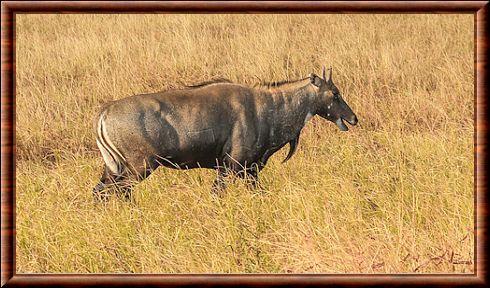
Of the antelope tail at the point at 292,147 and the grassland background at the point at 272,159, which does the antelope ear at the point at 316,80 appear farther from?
the grassland background at the point at 272,159

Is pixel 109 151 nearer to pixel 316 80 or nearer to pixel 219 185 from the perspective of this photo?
pixel 219 185

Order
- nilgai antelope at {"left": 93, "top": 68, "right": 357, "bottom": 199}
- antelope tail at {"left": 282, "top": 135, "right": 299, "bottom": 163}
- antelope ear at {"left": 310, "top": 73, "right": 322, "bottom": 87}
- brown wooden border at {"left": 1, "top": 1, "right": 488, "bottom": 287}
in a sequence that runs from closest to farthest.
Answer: brown wooden border at {"left": 1, "top": 1, "right": 488, "bottom": 287} < nilgai antelope at {"left": 93, "top": 68, "right": 357, "bottom": 199} < antelope ear at {"left": 310, "top": 73, "right": 322, "bottom": 87} < antelope tail at {"left": 282, "top": 135, "right": 299, "bottom": 163}

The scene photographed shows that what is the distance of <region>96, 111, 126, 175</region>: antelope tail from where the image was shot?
26.8 ft

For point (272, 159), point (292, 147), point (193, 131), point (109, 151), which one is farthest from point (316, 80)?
point (109, 151)

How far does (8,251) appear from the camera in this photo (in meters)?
6.54

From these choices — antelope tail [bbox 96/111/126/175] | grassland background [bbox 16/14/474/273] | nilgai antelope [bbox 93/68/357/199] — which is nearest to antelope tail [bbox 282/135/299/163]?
grassland background [bbox 16/14/474/273]

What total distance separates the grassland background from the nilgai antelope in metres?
0.25

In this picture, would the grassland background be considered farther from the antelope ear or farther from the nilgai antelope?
the antelope ear

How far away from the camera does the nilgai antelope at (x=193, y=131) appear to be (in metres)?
8.14

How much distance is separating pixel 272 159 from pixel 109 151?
2.04 m

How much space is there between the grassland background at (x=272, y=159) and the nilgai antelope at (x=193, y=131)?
0.25 metres

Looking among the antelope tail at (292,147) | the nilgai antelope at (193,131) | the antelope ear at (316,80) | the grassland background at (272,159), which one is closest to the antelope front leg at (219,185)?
the nilgai antelope at (193,131)

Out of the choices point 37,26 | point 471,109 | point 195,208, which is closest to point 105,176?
point 195,208
